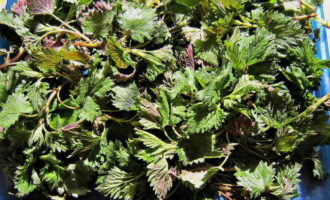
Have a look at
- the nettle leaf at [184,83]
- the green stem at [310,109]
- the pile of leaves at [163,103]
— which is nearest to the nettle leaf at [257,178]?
the pile of leaves at [163,103]

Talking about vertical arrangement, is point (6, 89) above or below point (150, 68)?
below

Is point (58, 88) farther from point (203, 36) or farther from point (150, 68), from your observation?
point (203, 36)

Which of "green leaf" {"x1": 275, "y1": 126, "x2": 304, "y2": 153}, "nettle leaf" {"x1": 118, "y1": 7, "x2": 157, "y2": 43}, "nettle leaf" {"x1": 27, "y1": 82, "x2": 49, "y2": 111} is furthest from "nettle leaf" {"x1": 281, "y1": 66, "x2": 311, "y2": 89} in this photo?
"nettle leaf" {"x1": 27, "y1": 82, "x2": 49, "y2": 111}

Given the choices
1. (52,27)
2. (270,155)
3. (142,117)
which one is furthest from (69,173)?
(270,155)

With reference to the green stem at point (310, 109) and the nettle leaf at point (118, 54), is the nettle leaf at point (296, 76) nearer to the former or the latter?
the green stem at point (310, 109)

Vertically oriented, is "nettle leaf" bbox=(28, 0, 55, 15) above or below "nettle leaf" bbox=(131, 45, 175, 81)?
above

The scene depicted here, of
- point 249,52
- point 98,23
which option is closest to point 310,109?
point 249,52

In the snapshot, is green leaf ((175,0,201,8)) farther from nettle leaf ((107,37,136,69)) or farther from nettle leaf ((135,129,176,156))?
nettle leaf ((135,129,176,156))
